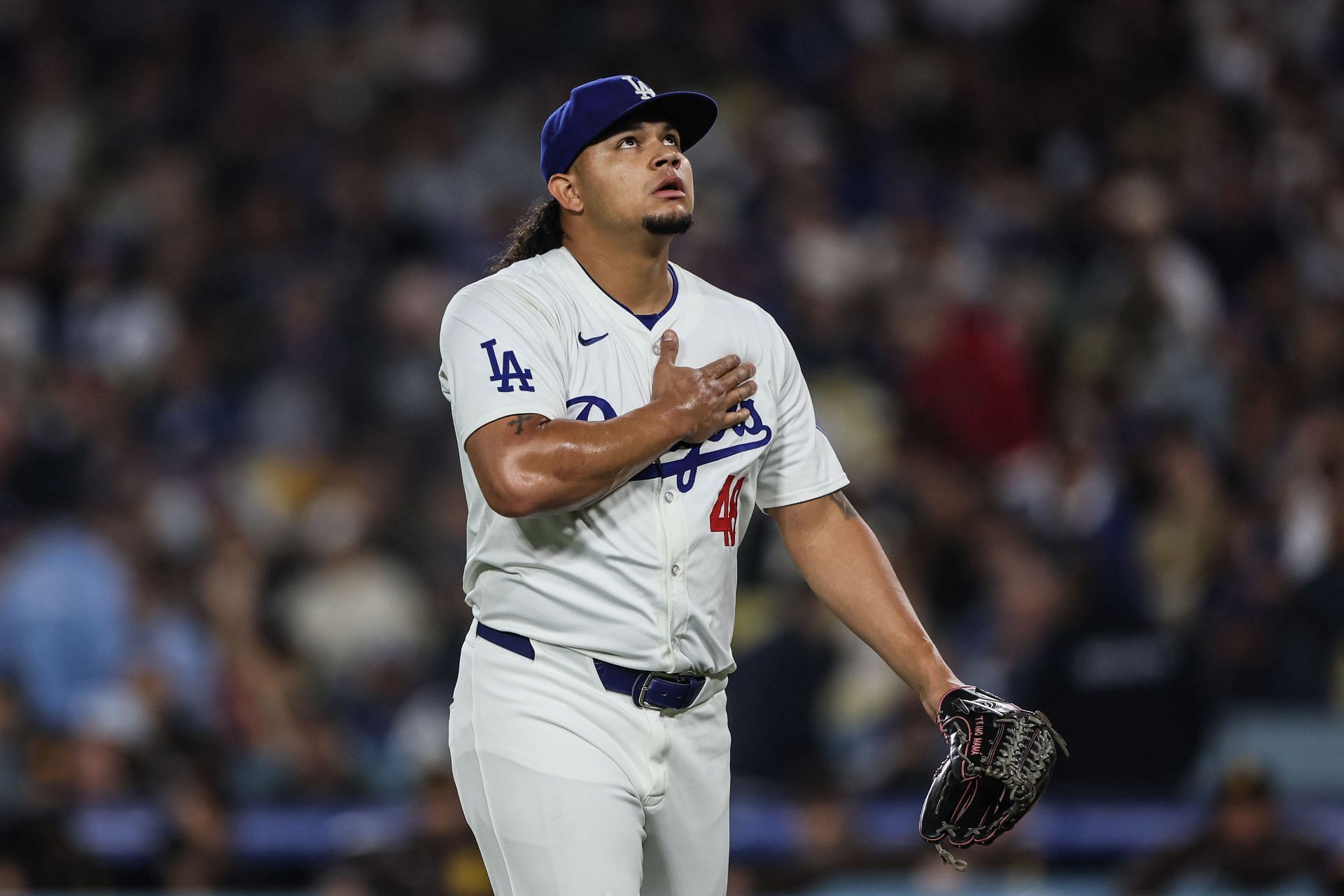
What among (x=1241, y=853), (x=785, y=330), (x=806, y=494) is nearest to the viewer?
(x=806, y=494)

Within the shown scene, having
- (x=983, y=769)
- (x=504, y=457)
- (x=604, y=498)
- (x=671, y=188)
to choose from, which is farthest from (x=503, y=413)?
(x=983, y=769)

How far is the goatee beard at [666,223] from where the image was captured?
3312 millimetres

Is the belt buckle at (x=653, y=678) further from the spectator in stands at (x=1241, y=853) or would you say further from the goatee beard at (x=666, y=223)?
the spectator in stands at (x=1241, y=853)

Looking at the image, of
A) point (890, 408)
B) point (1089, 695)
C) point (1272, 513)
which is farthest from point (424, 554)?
point (1272, 513)

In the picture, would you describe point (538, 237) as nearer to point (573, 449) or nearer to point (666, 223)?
point (666, 223)

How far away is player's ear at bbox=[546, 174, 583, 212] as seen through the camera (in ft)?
11.2

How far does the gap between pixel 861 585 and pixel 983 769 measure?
46cm

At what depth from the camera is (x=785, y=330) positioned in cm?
859

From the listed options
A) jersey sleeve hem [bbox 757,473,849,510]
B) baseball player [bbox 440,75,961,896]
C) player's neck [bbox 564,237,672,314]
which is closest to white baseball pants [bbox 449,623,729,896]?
baseball player [bbox 440,75,961,896]

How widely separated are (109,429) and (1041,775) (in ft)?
20.1

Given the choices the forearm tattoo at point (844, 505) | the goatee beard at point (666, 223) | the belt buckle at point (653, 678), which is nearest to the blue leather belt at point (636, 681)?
the belt buckle at point (653, 678)

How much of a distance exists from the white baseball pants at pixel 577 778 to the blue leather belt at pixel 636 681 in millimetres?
14

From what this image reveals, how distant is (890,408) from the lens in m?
8.16

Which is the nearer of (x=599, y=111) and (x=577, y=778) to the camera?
(x=577, y=778)
